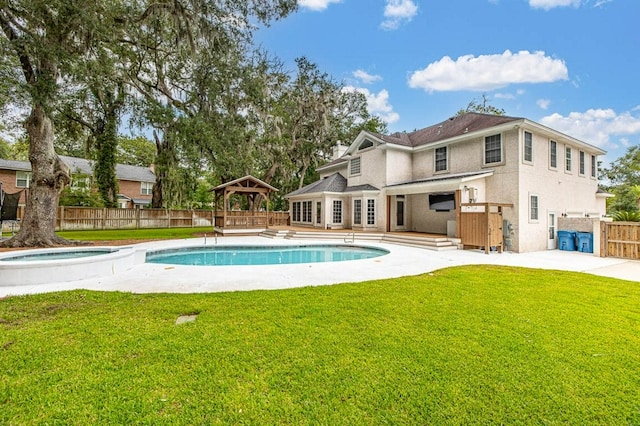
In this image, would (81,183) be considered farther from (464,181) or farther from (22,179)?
(464,181)

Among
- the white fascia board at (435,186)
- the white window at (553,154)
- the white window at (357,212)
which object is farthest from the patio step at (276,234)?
the white window at (553,154)

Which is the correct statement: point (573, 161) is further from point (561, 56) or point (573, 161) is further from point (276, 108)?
point (276, 108)

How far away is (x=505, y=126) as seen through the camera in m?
12.3

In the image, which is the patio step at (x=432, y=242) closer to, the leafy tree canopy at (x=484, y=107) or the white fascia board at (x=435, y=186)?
the white fascia board at (x=435, y=186)

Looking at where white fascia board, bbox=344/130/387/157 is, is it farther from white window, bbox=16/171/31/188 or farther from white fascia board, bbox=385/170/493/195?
white window, bbox=16/171/31/188

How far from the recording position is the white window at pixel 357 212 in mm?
17922

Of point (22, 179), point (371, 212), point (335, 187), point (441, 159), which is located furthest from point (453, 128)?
point (22, 179)

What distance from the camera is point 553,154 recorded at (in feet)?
44.9

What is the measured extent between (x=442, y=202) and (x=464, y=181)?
277 centimetres

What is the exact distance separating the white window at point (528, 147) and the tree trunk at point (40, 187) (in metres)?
19.1

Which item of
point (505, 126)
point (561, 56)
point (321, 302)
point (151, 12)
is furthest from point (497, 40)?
point (321, 302)

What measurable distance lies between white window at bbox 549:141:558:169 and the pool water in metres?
9.15

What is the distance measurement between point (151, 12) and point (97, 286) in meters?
11.9

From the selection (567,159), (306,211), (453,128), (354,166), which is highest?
(453,128)
